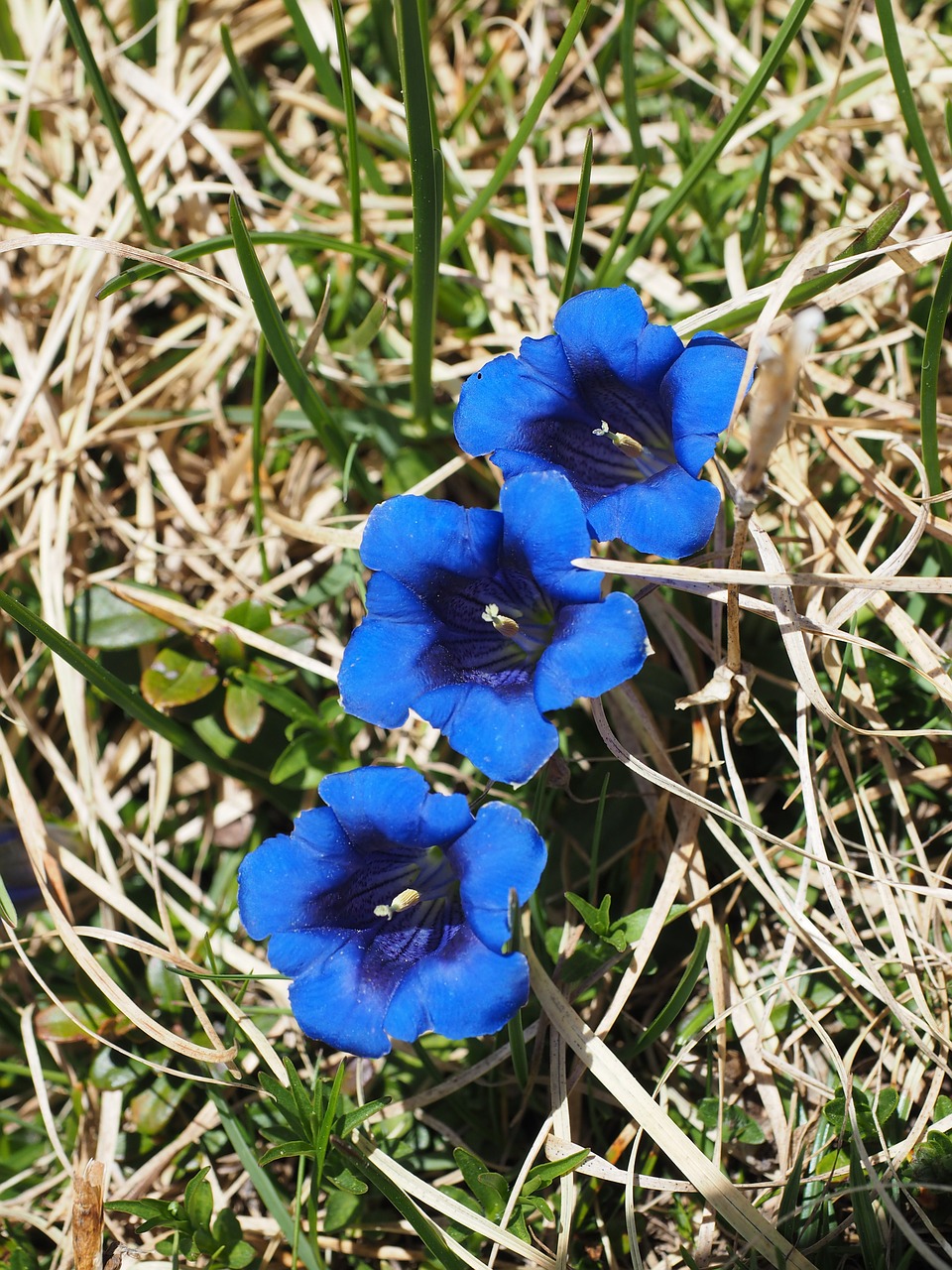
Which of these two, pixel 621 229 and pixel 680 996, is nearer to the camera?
pixel 680 996

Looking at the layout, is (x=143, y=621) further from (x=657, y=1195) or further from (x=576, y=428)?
(x=657, y=1195)

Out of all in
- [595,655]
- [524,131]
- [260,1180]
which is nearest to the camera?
[595,655]

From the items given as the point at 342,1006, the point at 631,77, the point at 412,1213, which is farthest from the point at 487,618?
the point at 631,77

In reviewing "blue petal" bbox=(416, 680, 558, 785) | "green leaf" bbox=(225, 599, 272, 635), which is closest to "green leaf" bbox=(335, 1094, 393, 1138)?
"blue petal" bbox=(416, 680, 558, 785)

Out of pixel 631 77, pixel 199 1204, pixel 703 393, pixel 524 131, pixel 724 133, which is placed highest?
pixel 631 77

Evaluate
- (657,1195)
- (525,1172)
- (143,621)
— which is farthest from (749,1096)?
(143,621)

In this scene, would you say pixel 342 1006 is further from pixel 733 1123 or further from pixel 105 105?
pixel 105 105

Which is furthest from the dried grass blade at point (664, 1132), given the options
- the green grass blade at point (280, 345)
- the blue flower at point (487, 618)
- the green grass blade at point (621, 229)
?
the green grass blade at point (621, 229)
